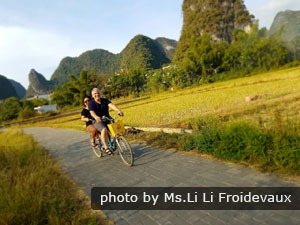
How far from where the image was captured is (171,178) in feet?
16.9

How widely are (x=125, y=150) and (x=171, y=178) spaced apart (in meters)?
1.74

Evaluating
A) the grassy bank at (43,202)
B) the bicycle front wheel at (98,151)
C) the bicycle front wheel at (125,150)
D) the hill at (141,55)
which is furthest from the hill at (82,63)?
the grassy bank at (43,202)

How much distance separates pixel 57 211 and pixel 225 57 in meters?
41.4

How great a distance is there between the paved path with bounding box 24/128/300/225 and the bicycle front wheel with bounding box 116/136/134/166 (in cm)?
15

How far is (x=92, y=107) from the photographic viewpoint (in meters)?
6.94

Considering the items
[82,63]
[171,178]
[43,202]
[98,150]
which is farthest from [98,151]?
[82,63]

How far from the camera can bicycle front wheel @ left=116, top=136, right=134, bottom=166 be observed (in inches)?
253

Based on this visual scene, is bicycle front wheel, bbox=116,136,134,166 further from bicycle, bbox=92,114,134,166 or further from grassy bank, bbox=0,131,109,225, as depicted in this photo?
grassy bank, bbox=0,131,109,225

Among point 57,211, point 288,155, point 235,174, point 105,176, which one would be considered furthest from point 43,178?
point 288,155

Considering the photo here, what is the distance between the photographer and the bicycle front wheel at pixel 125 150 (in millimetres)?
6438

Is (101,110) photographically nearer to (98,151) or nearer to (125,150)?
(125,150)

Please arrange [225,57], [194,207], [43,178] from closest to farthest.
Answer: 1. [194,207]
2. [43,178]
3. [225,57]

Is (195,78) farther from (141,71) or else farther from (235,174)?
(235,174)

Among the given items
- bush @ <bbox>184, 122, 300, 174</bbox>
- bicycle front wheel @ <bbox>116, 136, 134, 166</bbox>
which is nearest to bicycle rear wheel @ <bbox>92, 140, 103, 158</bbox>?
bicycle front wheel @ <bbox>116, 136, 134, 166</bbox>
